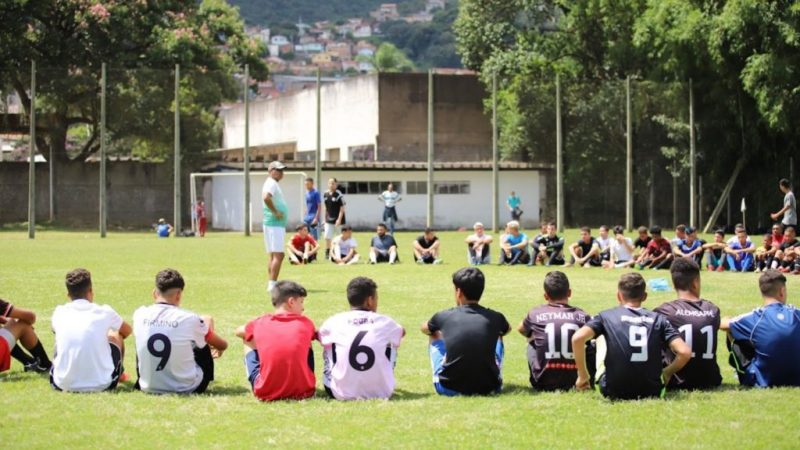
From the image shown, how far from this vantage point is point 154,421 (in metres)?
9.48

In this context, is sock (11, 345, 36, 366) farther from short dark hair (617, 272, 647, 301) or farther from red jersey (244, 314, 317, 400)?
short dark hair (617, 272, 647, 301)

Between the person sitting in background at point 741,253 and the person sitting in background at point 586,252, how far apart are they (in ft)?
10.1

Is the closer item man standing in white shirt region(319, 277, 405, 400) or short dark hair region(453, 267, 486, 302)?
man standing in white shirt region(319, 277, 405, 400)

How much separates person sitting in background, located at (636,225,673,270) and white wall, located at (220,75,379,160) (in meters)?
37.8

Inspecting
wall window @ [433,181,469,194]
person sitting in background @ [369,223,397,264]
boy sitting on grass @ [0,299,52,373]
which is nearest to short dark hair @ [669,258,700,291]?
boy sitting on grass @ [0,299,52,373]

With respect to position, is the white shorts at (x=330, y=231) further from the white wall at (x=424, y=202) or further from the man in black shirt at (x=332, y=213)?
the white wall at (x=424, y=202)

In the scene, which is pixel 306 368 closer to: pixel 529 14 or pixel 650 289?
pixel 650 289

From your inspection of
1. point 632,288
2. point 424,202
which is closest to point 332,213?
point 632,288

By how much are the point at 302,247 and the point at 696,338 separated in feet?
61.7

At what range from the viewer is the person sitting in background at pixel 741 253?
88.8ft

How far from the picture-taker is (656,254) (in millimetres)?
27594

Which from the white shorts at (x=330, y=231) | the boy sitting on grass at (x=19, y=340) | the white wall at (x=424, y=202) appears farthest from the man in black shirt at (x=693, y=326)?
the white wall at (x=424, y=202)

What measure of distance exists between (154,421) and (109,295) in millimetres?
11110

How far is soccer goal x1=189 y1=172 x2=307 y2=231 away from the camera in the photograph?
56.0 metres
